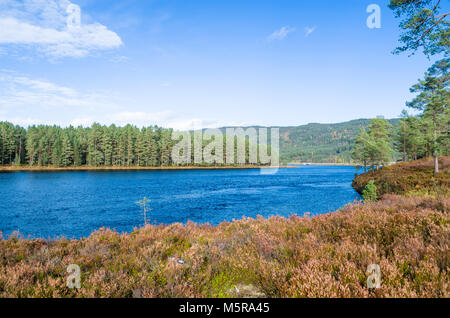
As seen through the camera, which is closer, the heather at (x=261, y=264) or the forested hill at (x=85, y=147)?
the heather at (x=261, y=264)

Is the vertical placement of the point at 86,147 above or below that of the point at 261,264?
above

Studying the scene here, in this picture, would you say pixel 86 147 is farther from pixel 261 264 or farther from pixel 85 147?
pixel 261 264

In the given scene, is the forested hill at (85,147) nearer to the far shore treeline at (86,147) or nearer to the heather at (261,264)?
the far shore treeline at (86,147)

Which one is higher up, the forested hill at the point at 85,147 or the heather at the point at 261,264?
the forested hill at the point at 85,147

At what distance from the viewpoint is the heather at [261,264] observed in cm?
309

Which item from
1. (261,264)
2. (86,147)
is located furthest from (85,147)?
(261,264)

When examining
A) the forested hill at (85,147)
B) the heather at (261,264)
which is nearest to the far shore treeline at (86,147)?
the forested hill at (85,147)

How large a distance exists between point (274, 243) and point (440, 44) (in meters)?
12.2

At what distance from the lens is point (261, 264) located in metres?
3.92

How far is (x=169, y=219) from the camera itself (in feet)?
65.0

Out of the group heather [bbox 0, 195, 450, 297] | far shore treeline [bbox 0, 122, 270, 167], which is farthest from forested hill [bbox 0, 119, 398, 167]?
heather [bbox 0, 195, 450, 297]
